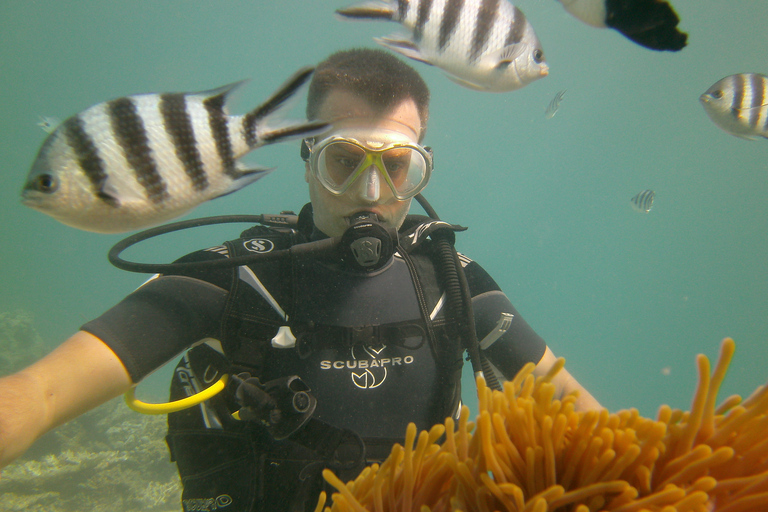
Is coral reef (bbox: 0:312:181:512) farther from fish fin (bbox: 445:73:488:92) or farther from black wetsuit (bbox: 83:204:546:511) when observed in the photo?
fish fin (bbox: 445:73:488:92)

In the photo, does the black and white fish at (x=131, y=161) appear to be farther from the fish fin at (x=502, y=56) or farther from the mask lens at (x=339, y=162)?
the mask lens at (x=339, y=162)

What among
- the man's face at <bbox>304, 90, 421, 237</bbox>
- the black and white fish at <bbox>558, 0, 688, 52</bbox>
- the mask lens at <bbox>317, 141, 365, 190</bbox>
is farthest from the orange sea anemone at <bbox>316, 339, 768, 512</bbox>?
the mask lens at <bbox>317, 141, 365, 190</bbox>

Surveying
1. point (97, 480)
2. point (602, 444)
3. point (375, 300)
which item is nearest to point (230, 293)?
point (375, 300)

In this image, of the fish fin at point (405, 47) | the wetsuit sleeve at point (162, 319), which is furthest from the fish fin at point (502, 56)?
the wetsuit sleeve at point (162, 319)

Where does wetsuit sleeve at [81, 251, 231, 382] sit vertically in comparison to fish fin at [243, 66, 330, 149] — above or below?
below

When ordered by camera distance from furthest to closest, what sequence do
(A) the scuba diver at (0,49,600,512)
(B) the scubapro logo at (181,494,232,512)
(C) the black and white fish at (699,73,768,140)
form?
(C) the black and white fish at (699,73,768,140)
(B) the scubapro logo at (181,494,232,512)
(A) the scuba diver at (0,49,600,512)

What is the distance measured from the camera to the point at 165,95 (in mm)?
729

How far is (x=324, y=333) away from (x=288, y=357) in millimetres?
234

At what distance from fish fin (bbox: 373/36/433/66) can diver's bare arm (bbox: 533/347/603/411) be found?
1732mm

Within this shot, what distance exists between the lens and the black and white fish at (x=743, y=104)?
2.47 metres

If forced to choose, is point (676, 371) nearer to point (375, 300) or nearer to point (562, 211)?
point (562, 211)

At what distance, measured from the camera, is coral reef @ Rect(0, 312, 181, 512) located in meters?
6.12

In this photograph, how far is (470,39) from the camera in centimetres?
127

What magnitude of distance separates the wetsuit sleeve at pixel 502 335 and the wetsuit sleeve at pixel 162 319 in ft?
5.42
